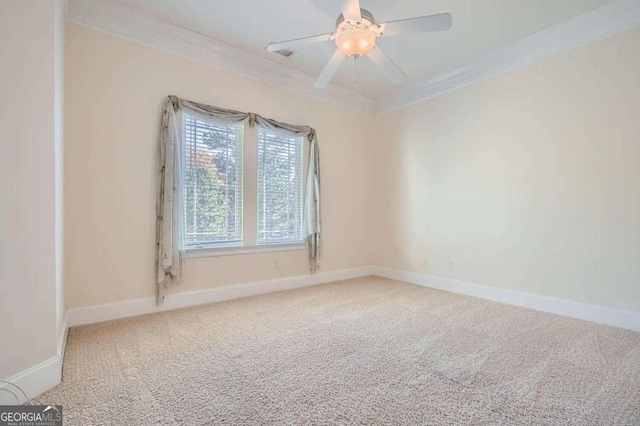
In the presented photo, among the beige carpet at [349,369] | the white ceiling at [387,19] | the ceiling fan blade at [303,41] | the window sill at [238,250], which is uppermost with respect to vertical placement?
the white ceiling at [387,19]

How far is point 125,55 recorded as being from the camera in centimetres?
298

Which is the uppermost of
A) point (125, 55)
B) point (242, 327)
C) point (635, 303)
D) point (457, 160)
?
point (125, 55)

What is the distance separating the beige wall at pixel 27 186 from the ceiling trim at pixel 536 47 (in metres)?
4.07

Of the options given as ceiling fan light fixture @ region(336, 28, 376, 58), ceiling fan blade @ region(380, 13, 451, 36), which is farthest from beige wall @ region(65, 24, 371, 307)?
ceiling fan blade @ region(380, 13, 451, 36)

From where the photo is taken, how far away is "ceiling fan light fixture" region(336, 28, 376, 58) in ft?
7.75

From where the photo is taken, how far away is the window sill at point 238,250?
3.39 meters

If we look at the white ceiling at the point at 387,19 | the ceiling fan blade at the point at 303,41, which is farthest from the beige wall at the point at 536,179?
the ceiling fan blade at the point at 303,41

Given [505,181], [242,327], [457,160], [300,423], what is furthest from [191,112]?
[505,181]

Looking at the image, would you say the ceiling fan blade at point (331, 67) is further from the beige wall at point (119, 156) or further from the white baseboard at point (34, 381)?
the white baseboard at point (34, 381)

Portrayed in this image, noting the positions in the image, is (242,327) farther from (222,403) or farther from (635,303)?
(635,303)

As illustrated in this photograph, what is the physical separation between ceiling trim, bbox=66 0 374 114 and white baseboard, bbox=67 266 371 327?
8.62ft

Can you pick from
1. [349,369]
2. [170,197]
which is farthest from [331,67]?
[349,369]

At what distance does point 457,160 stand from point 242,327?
3368mm

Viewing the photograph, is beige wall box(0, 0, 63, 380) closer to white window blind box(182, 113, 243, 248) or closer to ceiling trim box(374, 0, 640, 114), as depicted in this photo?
white window blind box(182, 113, 243, 248)
